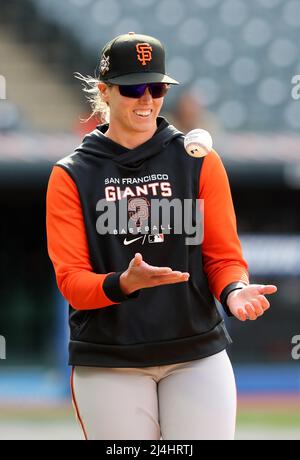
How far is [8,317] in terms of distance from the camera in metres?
6.97

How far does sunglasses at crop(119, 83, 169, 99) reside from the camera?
2232mm

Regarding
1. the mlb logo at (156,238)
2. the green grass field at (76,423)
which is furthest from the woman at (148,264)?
the green grass field at (76,423)

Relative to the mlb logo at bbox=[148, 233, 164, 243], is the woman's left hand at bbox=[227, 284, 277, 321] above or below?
below

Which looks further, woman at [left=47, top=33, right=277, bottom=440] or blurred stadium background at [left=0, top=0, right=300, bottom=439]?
blurred stadium background at [left=0, top=0, right=300, bottom=439]

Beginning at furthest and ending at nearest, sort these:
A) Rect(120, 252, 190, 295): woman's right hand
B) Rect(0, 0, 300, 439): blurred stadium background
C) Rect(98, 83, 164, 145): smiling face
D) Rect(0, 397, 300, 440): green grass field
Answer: Rect(0, 0, 300, 439): blurred stadium background, Rect(0, 397, 300, 440): green grass field, Rect(98, 83, 164, 145): smiling face, Rect(120, 252, 190, 295): woman's right hand

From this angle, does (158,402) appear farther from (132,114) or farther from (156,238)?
(132,114)

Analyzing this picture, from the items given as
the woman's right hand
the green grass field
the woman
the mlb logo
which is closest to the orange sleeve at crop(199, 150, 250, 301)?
the woman

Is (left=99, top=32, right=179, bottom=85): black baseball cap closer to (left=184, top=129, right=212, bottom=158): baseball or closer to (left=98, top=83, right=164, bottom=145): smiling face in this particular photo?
(left=98, top=83, right=164, bottom=145): smiling face

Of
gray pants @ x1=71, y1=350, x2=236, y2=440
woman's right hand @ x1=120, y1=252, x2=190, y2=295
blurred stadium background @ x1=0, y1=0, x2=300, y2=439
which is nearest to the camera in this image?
woman's right hand @ x1=120, y1=252, x2=190, y2=295

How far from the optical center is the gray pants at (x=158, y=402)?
214 centimetres

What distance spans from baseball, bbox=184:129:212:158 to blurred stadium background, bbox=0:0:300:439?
3412 mm

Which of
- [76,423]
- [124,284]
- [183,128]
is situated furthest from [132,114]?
[183,128]

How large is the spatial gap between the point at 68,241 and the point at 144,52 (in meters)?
0.51
